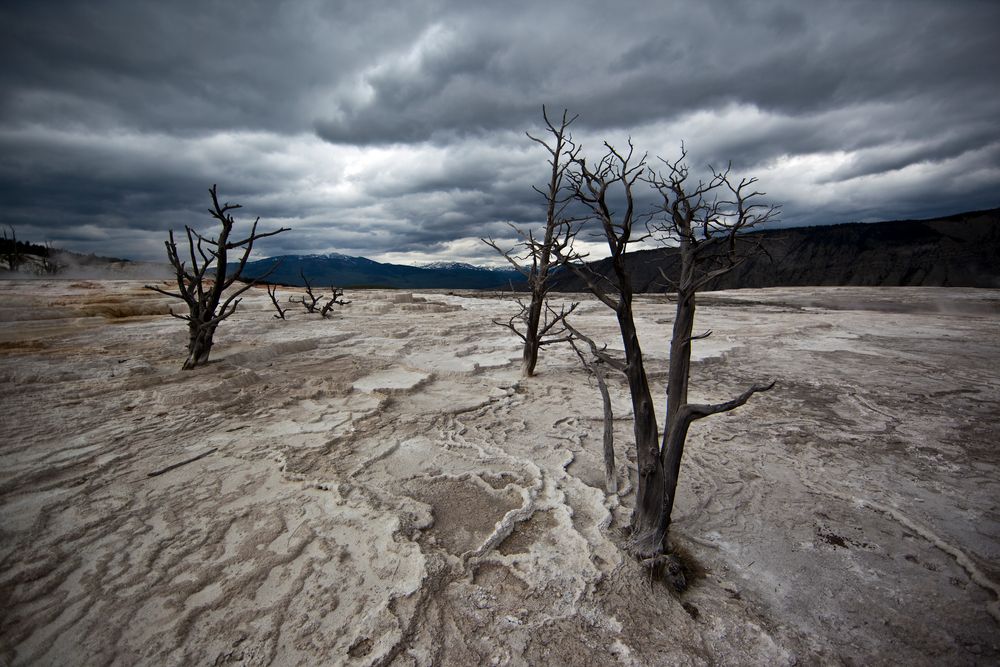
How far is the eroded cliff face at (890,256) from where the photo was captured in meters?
43.7

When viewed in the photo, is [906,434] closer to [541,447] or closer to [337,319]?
[541,447]

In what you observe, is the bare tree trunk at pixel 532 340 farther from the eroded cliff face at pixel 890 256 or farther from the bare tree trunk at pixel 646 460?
the eroded cliff face at pixel 890 256

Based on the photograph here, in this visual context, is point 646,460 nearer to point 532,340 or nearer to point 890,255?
point 532,340

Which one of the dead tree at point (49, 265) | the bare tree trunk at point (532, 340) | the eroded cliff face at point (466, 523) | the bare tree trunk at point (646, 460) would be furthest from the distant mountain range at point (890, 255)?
the bare tree trunk at point (646, 460)

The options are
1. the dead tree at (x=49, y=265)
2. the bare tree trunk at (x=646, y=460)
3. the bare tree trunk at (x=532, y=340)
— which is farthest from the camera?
the dead tree at (x=49, y=265)

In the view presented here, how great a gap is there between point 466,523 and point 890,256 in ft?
216

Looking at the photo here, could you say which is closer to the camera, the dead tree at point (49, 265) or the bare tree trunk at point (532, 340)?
the bare tree trunk at point (532, 340)

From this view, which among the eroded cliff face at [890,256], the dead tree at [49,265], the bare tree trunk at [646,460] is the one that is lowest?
the eroded cliff face at [890,256]

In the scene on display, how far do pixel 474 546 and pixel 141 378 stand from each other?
5.73 meters

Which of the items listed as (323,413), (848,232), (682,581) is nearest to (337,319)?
(323,413)

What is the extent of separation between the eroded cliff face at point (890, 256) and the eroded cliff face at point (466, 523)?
35339mm

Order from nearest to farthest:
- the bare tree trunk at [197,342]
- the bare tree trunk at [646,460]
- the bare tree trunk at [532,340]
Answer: the bare tree trunk at [646,460] → the bare tree trunk at [197,342] → the bare tree trunk at [532,340]

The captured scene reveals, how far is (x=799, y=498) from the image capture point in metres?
3.31

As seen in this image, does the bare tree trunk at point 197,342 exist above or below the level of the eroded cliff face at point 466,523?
above
